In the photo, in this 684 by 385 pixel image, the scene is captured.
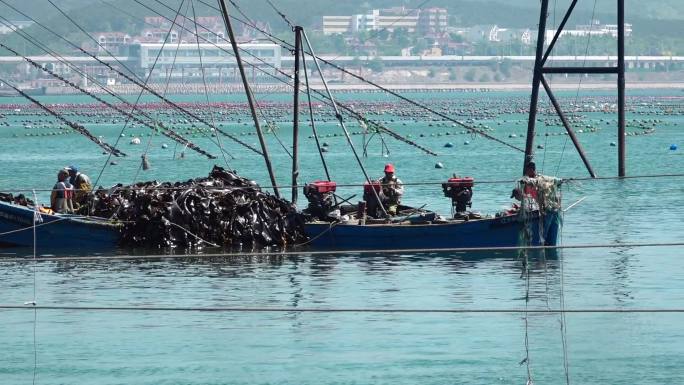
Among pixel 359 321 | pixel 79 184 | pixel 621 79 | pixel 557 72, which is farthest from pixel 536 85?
pixel 359 321

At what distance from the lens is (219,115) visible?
16562cm

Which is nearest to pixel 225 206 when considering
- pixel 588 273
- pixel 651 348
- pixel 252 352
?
pixel 588 273

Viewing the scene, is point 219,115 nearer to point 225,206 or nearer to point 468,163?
point 468,163

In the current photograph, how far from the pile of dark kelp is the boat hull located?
1.72 m

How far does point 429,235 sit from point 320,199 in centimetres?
303

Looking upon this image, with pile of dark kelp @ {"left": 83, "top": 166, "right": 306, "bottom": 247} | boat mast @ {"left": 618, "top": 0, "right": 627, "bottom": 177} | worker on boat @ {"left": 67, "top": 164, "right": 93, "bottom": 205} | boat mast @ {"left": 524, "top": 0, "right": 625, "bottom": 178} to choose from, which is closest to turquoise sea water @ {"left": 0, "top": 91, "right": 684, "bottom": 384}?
pile of dark kelp @ {"left": 83, "top": 166, "right": 306, "bottom": 247}

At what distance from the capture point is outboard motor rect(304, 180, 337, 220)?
124ft

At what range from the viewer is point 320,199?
3803 cm

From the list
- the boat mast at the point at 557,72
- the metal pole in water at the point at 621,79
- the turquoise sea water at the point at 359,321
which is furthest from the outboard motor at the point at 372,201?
the metal pole in water at the point at 621,79

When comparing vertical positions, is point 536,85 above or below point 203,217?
above

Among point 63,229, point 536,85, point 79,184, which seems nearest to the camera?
point 63,229

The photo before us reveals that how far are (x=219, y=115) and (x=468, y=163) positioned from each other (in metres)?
82.0

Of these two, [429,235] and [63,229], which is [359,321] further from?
[63,229]

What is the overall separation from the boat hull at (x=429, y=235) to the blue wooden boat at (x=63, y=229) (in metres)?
5.32
